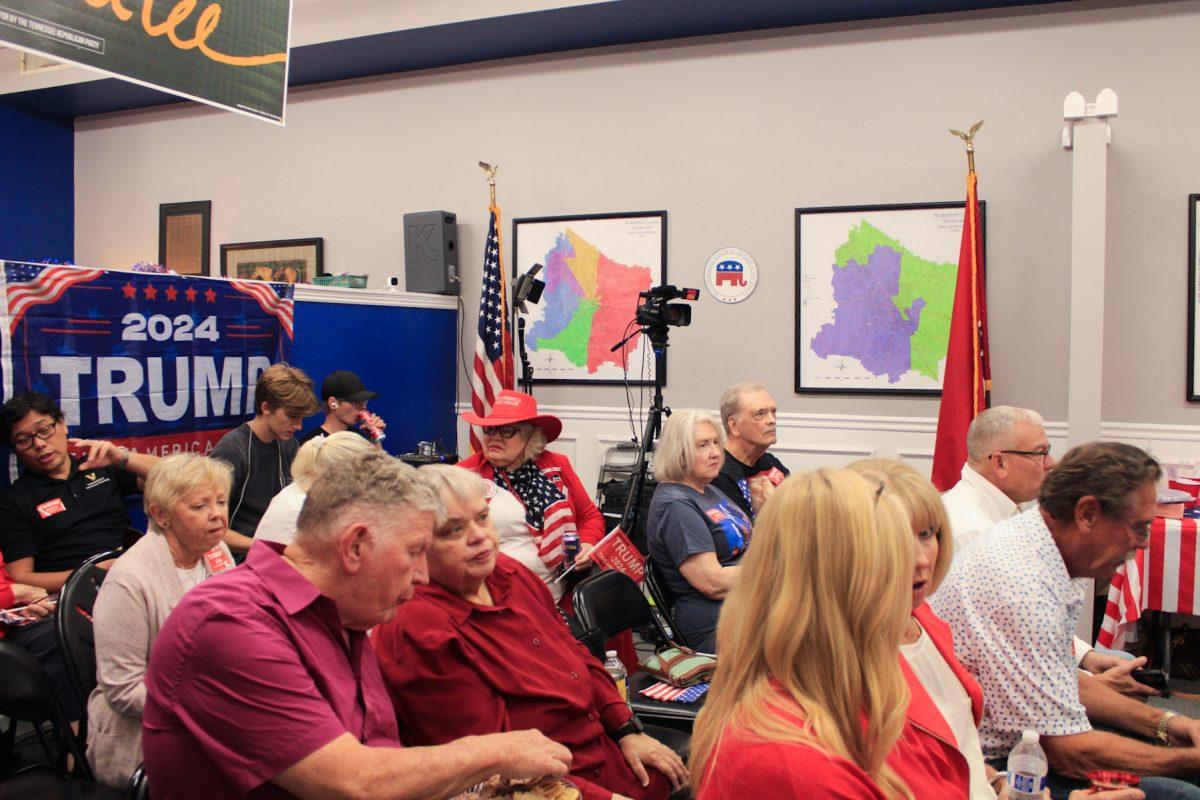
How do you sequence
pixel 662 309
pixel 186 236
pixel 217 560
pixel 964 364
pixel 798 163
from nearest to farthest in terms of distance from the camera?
1. pixel 217 560
2. pixel 964 364
3. pixel 662 309
4. pixel 798 163
5. pixel 186 236

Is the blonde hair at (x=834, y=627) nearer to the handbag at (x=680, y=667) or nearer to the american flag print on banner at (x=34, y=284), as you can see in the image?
the handbag at (x=680, y=667)

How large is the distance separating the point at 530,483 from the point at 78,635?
1.76 m

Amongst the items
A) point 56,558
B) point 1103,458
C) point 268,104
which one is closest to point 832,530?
point 1103,458

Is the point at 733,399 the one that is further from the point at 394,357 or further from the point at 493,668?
the point at 394,357

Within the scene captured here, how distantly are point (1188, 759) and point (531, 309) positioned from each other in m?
5.08

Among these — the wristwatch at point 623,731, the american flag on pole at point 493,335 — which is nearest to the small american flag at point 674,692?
the wristwatch at point 623,731

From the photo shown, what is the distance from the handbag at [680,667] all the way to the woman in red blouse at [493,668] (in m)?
0.41

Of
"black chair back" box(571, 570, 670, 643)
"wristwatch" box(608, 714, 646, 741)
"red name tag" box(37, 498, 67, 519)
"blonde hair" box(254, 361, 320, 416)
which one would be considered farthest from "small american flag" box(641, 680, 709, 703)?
"red name tag" box(37, 498, 67, 519)

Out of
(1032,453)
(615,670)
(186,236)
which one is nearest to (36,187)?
(186,236)

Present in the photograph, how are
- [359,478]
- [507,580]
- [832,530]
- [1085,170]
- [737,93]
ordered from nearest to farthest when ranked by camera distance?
1. [832,530]
2. [359,478]
3. [507,580]
4. [1085,170]
5. [737,93]

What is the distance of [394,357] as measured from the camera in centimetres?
633

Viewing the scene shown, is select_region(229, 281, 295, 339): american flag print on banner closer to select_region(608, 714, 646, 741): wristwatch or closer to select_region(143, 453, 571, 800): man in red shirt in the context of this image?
select_region(608, 714, 646, 741): wristwatch

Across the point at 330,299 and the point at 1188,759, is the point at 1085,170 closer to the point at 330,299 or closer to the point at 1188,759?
the point at 1188,759

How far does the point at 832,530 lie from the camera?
124 cm
